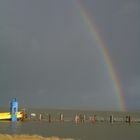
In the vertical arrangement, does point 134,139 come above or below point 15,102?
below

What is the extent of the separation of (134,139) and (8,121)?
47.4m

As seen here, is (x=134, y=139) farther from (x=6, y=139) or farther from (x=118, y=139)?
(x=6, y=139)

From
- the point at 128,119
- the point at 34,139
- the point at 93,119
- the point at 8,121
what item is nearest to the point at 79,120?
the point at 93,119

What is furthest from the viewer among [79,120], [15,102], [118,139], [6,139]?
[79,120]

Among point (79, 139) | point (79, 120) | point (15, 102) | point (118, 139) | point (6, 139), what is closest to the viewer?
point (6, 139)

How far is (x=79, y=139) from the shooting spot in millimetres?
Result: 54094

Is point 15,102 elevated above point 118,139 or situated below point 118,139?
above

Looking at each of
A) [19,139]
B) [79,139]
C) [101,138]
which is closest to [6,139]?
[19,139]

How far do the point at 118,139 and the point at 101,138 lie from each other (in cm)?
269

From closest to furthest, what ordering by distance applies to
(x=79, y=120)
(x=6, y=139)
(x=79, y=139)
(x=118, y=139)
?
(x=6, y=139)
(x=79, y=139)
(x=118, y=139)
(x=79, y=120)

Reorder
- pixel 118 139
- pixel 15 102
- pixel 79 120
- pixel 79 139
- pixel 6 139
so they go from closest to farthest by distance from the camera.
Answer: pixel 6 139, pixel 79 139, pixel 118 139, pixel 15 102, pixel 79 120

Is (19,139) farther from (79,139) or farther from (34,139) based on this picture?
(79,139)

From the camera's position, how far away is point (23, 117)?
101938 mm

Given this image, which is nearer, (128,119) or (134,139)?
(134,139)
